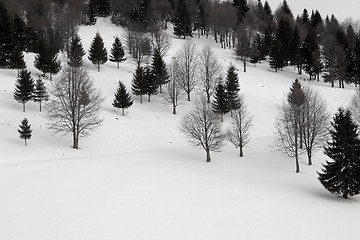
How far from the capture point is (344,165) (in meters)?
20.7

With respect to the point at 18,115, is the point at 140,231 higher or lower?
lower

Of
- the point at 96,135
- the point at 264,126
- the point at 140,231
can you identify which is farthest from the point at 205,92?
the point at 140,231

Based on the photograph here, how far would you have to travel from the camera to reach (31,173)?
762 inches

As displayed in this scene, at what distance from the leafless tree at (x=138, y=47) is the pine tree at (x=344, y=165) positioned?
1473 inches

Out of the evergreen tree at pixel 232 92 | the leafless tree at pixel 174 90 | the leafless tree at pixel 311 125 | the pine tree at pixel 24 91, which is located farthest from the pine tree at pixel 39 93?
the leafless tree at pixel 311 125

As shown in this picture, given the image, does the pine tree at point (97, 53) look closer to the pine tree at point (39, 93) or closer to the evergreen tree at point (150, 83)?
the evergreen tree at point (150, 83)

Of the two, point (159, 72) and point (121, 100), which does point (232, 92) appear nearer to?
point (159, 72)

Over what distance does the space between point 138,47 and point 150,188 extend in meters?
39.5

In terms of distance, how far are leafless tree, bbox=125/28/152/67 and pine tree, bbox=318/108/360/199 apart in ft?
123

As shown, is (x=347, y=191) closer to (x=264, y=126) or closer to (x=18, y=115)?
(x=264, y=126)

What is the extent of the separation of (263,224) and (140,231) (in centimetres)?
611

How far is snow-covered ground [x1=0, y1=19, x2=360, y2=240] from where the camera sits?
12.7 metres

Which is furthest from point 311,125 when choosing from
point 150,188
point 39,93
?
point 39,93

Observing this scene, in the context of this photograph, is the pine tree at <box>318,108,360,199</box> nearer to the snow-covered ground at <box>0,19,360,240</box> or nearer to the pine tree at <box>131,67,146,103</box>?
the snow-covered ground at <box>0,19,360,240</box>
